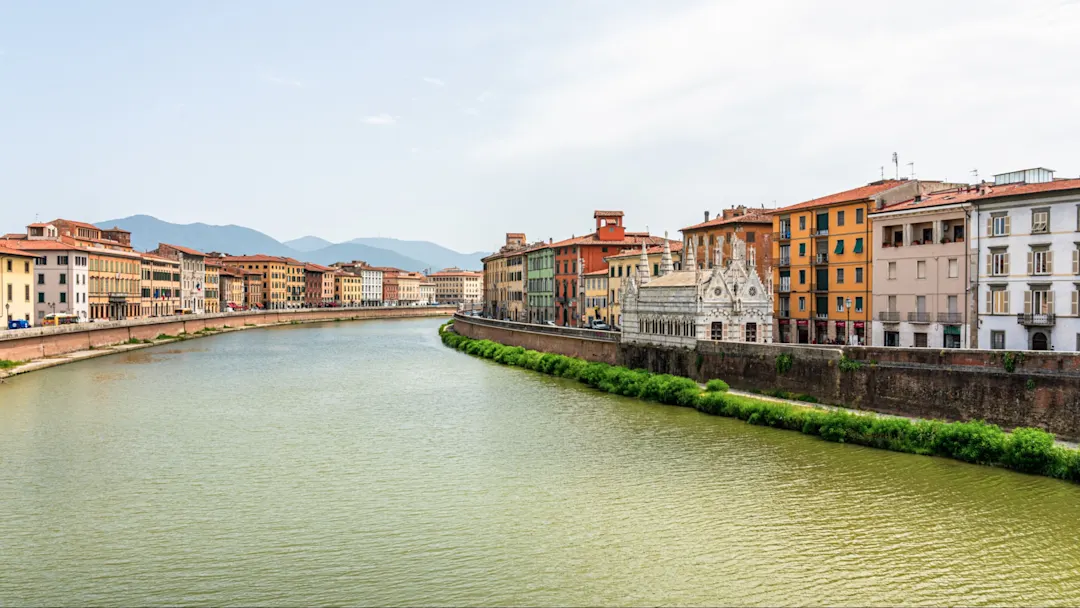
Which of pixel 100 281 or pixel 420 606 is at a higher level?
pixel 100 281

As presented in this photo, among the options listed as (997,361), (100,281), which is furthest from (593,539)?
(100,281)

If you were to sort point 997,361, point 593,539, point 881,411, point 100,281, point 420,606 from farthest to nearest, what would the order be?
point 100,281, point 881,411, point 997,361, point 593,539, point 420,606

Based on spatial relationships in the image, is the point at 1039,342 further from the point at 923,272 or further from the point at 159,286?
the point at 159,286

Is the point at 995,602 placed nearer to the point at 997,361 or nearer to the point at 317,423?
the point at 997,361

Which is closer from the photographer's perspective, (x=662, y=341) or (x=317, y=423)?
(x=317, y=423)

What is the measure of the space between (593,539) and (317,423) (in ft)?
65.6

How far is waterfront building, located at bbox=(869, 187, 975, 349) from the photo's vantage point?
1622 inches

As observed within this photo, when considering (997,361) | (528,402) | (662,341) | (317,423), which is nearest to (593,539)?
(997,361)

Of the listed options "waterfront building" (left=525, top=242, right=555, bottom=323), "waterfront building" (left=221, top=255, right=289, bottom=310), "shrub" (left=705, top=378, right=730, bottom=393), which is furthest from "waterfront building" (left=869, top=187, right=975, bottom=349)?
"waterfront building" (left=221, top=255, right=289, bottom=310)

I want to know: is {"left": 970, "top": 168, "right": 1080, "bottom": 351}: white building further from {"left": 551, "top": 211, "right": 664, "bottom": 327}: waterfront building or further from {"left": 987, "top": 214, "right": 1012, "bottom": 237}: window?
{"left": 551, "top": 211, "right": 664, "bottom": 327}: waterfront building

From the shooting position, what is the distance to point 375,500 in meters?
24.9

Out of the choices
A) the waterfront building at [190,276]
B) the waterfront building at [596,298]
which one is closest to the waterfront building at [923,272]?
the waterfront building at [596,298]

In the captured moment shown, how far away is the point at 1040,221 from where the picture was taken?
37031mm

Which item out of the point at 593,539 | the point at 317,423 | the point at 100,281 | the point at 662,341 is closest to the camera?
the point at 593,539
